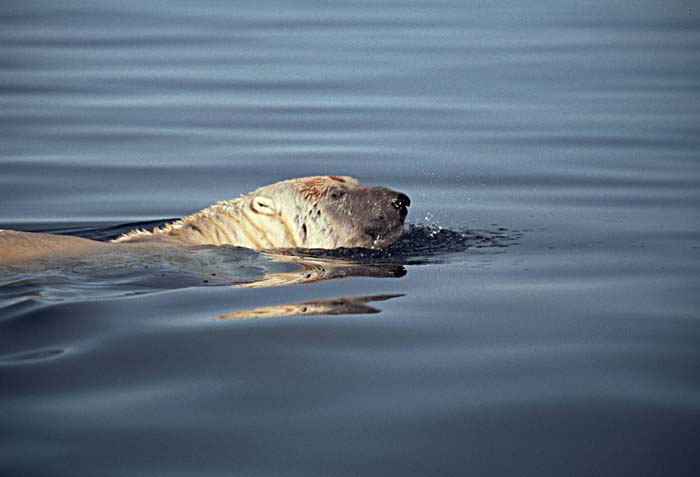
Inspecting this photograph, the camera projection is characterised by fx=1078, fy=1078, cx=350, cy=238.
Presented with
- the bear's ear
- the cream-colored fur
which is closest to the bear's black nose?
the cream-colored fur

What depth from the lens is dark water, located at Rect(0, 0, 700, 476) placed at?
454 cm

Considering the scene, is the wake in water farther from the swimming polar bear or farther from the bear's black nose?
the bear's black nose

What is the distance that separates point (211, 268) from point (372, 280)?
1.18 metres

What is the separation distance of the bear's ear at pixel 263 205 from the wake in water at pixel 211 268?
1.27 ft

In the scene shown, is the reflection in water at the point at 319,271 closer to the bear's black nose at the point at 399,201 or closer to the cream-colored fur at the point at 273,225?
the cream-colored fur at the point at 273,225

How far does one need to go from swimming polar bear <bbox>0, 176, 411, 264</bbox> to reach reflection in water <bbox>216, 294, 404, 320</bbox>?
1751 mm

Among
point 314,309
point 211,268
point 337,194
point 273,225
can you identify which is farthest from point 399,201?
point 314,309

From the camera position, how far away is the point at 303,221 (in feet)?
28.8

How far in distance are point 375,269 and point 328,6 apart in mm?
23105

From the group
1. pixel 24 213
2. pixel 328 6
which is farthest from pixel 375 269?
pixel 328 6

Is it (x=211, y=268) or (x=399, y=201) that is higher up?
(x=399, y=201)

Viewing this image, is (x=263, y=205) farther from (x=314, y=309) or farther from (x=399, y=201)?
(x=314, y=309)

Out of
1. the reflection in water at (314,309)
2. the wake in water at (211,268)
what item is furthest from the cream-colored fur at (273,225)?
the reflection in water at (314,309)

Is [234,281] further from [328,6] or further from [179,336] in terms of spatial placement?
[328,6]
